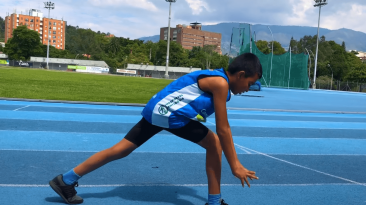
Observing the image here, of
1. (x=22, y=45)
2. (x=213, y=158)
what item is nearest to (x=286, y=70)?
(x=213, y=158)

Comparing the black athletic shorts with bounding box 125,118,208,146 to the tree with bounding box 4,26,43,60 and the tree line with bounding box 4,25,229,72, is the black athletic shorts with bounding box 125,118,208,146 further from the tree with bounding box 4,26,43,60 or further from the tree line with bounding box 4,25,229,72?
the tree with bounding box 4,26,43,60

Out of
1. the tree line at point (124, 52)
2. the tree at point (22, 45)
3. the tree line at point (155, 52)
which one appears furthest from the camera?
the tree line at point (124, 52)

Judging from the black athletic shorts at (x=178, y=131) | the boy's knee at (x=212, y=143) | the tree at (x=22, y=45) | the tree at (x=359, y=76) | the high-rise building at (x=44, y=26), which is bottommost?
the boy's knee at (x=212, y=143)

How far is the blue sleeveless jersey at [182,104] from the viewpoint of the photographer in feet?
10.0

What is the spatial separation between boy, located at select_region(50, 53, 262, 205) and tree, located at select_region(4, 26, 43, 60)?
4014 inches

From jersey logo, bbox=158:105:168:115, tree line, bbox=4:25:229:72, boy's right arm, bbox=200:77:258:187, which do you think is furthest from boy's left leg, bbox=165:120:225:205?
tree line, bbox=4:25:229:72

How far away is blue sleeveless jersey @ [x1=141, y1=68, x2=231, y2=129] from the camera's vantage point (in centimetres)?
306

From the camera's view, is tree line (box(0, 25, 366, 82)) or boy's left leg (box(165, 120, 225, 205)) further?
tree line (box(0, 25, 366, 82))

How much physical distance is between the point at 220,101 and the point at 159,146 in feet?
12.4

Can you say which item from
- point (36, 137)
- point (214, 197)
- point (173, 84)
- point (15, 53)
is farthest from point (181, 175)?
point (15, 53)

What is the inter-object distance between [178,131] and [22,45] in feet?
341

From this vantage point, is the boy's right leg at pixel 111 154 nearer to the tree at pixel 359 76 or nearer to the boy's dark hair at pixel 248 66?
the boy's dark hair at pixel 248 66

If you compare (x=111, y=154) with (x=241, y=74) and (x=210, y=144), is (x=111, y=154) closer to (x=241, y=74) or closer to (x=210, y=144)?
(x=210, y=144)

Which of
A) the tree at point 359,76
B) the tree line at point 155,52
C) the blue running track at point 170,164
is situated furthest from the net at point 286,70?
the tree line at point 155,52
